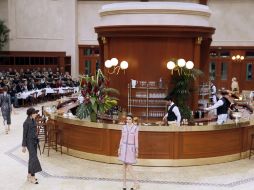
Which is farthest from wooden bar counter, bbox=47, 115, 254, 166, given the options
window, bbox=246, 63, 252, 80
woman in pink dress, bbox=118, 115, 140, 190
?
window, bbox=246, 63, 252, 80

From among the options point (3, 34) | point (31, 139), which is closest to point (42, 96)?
point (3, 34)

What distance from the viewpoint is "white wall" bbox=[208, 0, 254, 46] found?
27.2 m

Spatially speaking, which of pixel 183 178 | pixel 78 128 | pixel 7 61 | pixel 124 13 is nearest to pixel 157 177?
pixel 183 178

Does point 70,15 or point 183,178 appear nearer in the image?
point 183,178

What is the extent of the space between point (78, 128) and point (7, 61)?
55.9 feet

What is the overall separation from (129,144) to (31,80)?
15606 millimetres

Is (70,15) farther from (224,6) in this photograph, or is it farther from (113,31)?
(113,31)

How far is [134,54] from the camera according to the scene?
514 inches

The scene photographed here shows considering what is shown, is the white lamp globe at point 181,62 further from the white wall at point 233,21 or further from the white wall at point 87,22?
the white wall at point 87,22

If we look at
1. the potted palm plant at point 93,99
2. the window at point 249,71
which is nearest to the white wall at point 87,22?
the window at point 249,71

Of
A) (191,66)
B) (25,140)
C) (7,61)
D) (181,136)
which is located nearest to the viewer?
(25,140)

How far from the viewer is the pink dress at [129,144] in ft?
28.1

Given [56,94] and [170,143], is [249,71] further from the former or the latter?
[170,143]

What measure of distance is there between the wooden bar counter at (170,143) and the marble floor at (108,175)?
23 cm
